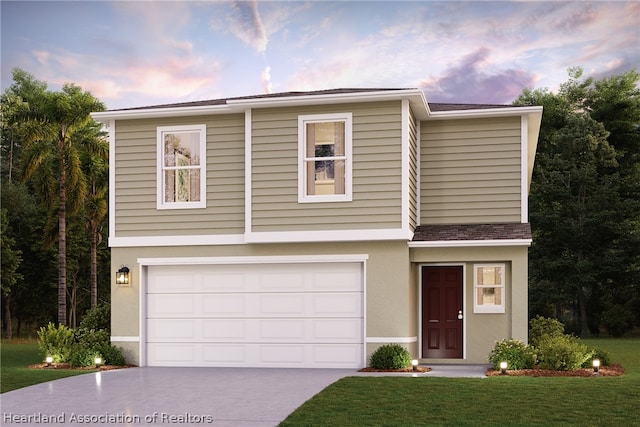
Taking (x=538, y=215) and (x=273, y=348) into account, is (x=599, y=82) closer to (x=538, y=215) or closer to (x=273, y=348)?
(x=538, y=215)

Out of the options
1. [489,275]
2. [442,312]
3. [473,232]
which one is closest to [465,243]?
[473,232]

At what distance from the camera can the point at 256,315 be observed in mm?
17516

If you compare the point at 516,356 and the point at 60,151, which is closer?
the point at 516,356

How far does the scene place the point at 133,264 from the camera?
18.1 m

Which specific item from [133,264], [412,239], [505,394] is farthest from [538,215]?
[505,394]

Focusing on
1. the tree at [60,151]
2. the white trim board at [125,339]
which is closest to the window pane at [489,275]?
the white trim board at [125,339]

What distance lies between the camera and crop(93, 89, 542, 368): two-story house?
658 inches

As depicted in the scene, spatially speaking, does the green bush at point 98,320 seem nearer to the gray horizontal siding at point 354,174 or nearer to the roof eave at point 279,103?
the roof eave at point 279,103

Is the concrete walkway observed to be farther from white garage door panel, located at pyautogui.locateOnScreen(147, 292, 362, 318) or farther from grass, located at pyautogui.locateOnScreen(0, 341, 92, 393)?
white garage door panel, located at pyautogui.locateOnScreen(147, 292, 362, 318)

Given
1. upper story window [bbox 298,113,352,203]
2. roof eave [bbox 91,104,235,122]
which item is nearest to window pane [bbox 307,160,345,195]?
upper story window [bbox 298,113,352,203]

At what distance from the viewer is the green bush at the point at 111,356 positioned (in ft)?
57.6

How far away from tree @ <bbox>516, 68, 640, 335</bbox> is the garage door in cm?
1851

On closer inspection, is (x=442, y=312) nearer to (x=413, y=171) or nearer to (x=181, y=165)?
(x=413, y=171)

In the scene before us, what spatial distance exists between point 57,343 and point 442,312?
834cm
